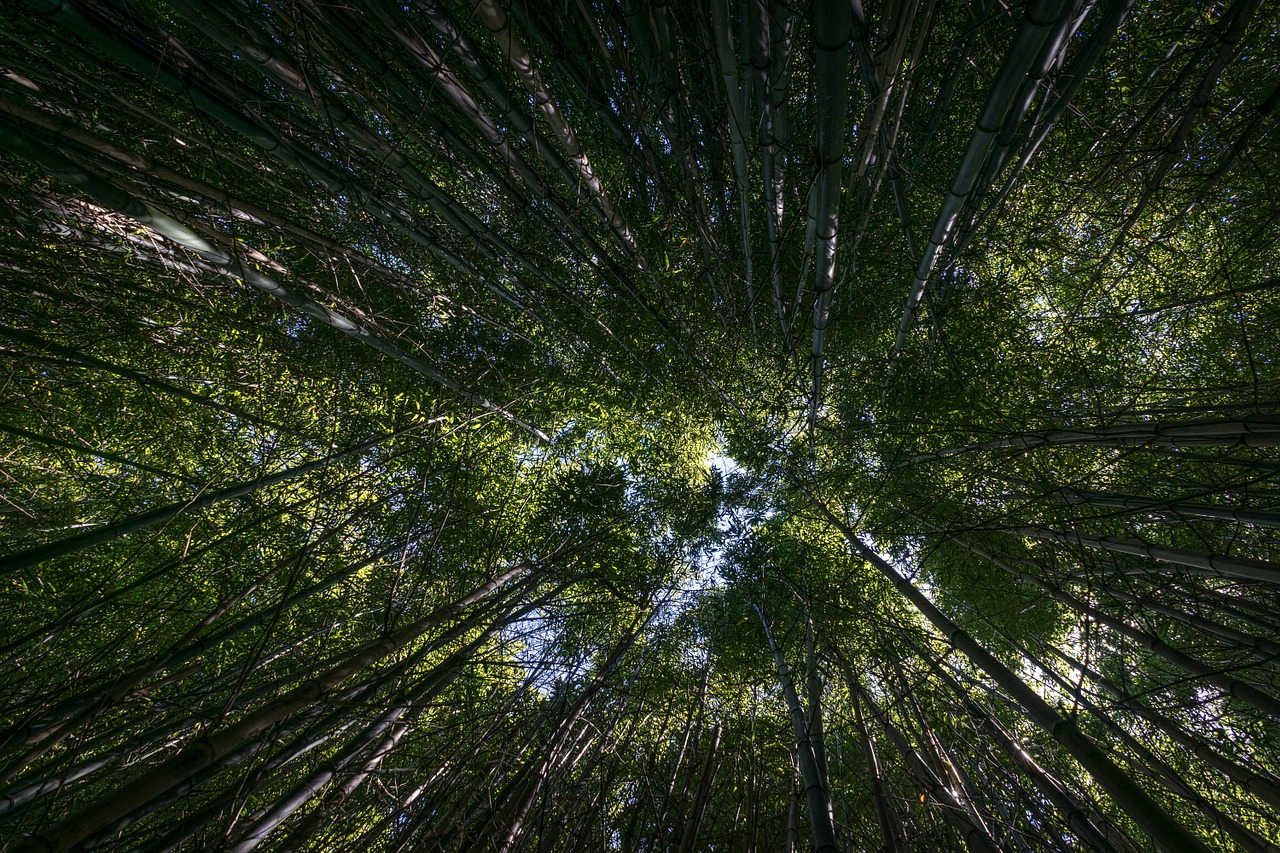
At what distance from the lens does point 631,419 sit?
212 inches

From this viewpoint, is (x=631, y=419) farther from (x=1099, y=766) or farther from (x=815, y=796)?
(x=1099, y=766)

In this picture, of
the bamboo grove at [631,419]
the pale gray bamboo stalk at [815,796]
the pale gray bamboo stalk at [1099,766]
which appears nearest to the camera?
the pale gray bamboo stalk at [1099,766]

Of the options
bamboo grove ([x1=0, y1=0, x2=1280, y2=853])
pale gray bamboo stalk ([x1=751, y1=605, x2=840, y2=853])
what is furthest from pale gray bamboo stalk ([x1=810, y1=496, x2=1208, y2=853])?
pale gray bamboo stalk ([x1=751, y1=605, x2=840, y2=853])

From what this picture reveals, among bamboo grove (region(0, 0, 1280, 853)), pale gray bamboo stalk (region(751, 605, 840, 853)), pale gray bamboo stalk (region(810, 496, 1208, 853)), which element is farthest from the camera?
bamboo grove (region(0, 0, 1280, 853))

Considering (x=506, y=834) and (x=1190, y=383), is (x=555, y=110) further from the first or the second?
(x=1190, y=383)

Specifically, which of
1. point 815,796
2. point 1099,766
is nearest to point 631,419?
point 815,796

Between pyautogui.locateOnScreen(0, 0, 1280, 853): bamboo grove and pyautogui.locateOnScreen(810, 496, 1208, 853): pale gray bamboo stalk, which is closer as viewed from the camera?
pyautogui.locateOnScreen(810, 496, 1208, 853): pale gray bamboo stalk

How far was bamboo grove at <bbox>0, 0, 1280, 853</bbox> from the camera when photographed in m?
1.66

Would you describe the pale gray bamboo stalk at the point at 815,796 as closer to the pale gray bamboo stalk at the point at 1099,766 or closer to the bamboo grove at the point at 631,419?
the bamboo grove at the point at 631,419

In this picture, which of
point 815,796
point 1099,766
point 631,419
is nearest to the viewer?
point 1099,766

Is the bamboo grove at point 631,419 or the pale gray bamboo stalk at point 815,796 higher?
the bamboo grove at point 631,419

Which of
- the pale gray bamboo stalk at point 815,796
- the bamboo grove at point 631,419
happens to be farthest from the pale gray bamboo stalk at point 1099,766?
the pale gray bamboo stalk at point 815,796

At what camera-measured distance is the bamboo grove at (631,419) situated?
1.66m

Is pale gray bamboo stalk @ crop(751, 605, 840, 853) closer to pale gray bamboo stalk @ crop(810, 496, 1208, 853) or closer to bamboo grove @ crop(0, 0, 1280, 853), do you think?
bamboo grove @ crop(0, 0, 1280, 853)
